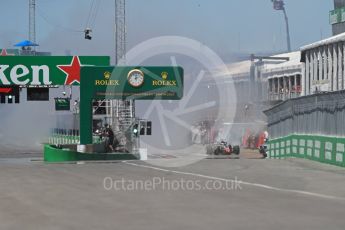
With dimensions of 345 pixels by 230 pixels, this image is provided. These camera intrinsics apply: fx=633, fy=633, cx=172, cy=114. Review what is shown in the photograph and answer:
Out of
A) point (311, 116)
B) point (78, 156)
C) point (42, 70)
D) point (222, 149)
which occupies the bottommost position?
point (222, 149)

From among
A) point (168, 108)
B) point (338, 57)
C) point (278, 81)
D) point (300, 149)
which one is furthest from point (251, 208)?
point (278, 81)

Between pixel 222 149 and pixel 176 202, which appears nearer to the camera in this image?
pixel 176 202

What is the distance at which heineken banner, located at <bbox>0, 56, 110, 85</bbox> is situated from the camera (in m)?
38.6

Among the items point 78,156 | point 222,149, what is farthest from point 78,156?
point 222,149

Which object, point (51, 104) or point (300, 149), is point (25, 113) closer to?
point (51, 104)

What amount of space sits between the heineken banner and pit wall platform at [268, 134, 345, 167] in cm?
1447

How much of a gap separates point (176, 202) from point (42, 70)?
92.9 feet

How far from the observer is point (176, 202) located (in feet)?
41.9

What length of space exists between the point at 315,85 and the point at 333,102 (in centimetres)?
2588

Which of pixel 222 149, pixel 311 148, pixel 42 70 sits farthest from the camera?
pixel 222 149

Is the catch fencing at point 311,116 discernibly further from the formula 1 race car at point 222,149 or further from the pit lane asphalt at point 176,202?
the formula 1 race car at point 222,149

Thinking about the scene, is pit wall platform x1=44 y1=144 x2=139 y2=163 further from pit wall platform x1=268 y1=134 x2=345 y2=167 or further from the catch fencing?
the catch fencing

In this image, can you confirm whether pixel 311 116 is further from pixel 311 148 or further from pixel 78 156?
pixel 78 156

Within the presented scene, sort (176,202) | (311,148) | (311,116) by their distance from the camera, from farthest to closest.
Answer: (311,116), (311,148), (176,202)
